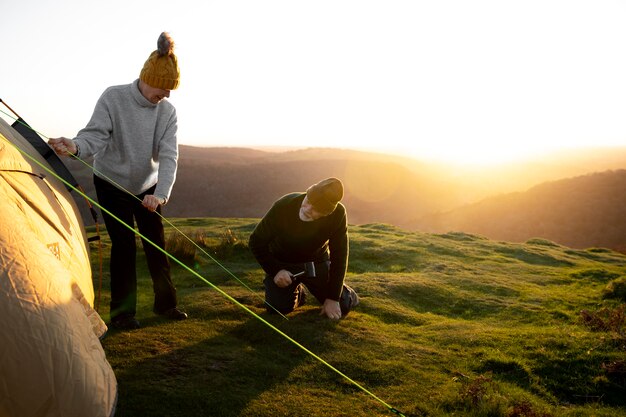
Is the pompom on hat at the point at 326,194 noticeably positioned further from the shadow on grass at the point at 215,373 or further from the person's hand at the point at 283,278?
the shadow on grass at the point at 215,373

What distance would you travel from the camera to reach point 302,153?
86.1m

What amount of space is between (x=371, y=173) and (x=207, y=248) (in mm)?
47139

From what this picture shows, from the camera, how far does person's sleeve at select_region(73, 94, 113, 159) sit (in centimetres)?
456

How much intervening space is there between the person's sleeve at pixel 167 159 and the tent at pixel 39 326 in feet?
4.15

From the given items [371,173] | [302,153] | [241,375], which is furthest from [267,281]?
[302,153]

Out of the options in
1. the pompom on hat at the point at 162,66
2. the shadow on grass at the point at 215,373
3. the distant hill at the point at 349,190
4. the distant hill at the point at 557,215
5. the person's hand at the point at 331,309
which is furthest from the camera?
the distant hill at the point at 349,190

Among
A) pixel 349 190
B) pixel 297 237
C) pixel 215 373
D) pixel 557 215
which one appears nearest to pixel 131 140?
pixel 297 237

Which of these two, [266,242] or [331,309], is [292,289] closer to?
[331,309]

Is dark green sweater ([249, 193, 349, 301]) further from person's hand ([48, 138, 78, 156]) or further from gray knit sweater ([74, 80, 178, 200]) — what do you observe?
person's hand ([48, 138, 78, 156])

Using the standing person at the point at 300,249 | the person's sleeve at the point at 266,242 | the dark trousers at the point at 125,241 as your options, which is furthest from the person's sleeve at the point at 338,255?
the dark trousers at the point at 125,241

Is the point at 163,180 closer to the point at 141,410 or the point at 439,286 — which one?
the point at 141,410

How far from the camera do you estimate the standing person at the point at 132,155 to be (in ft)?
15.5

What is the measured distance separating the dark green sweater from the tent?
218 cm

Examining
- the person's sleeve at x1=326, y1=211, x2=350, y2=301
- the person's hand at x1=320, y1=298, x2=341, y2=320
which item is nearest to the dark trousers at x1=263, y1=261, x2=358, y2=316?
the person's hand at x1=320, y1=298, x2=341, y2=320
